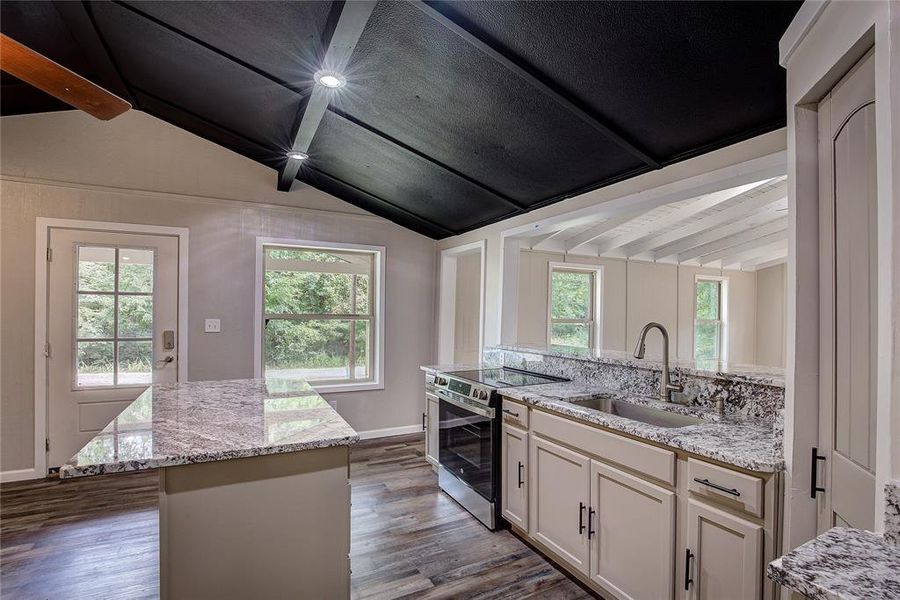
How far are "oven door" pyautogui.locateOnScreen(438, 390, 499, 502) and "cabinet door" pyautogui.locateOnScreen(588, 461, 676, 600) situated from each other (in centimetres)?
79

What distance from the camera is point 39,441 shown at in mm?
3209

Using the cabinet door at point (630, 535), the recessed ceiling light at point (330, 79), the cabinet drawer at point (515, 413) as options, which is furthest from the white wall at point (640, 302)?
the recessed ceiling light at point (330, 79)

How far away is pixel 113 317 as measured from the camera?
3.37 metres

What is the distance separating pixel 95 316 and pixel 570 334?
465 centimetres

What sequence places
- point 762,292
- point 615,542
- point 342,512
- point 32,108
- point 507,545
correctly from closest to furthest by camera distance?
1. point 342,512
2. point 615,542
3. point 507,545
4. point 32,108
5. point 762,292

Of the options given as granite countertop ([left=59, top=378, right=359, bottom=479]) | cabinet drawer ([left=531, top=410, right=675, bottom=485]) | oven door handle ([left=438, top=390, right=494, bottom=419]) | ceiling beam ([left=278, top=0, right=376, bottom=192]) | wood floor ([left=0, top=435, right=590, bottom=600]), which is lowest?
wood floor ([left=0, top=435, right=590, bottom=600])

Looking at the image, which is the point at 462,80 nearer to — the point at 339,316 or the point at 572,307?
the point at 339,316

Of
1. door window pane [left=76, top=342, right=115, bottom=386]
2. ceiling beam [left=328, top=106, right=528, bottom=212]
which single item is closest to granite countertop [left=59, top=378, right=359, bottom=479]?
door window pane [left=76, top=342, right=115, bottom=386]

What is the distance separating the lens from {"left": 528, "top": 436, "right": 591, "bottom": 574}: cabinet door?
1993mm

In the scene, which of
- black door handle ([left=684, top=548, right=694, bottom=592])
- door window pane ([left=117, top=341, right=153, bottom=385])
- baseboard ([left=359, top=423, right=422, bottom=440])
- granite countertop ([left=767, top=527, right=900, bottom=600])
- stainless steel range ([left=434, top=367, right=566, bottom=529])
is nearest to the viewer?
granite countertop ([left=767, top=527, right=900, bottom=600])

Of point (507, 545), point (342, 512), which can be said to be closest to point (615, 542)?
point (507, 545)

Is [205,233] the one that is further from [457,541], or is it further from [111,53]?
[457,541]

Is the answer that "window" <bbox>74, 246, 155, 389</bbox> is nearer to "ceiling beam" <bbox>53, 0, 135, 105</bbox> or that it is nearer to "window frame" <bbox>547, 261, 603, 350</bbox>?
"ceiling beam" <bbox>53, 0, 135, 105</bbox>

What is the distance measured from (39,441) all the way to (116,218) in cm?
181
